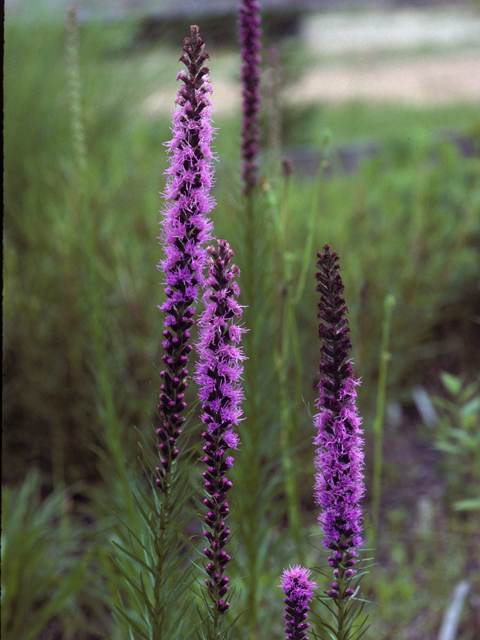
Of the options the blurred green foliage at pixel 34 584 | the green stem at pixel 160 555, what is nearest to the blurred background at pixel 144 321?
the blurred green foliage at pixel 34 584

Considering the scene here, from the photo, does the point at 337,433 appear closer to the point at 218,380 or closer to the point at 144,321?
the point at 218,380

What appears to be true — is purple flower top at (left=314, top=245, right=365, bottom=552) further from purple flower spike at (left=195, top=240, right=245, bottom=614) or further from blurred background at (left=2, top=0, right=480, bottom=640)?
blurred background at (left=2, top=0, right=480, bottom=640)

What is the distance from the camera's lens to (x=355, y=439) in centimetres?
51

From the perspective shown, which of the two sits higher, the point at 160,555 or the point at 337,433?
the point at 337,433

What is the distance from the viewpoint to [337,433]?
51 cm

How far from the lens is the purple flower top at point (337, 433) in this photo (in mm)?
486

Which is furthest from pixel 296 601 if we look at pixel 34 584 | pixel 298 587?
pixel 34 584

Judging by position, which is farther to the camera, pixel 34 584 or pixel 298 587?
pixel 34 584

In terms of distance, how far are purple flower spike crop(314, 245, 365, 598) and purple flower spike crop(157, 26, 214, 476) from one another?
0.10 meters

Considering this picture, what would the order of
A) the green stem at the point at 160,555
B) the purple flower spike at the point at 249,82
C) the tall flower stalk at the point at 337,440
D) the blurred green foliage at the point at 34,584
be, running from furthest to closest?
the blurred green foliage at the point at 34,584 → the purple flower spike at the point at 249,82 → the green stem at the point at 160,555 → the tall flower stalk at the point at 337,440

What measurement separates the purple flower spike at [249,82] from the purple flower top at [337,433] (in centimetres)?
64

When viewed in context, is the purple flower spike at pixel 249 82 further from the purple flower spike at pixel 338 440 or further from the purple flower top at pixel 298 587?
the purple flower top at pixel 298 587

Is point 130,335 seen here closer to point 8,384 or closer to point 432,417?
point 8,384

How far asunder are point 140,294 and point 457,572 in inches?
64.9
